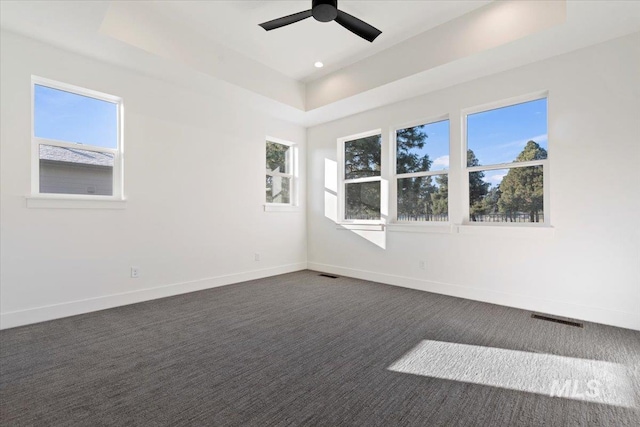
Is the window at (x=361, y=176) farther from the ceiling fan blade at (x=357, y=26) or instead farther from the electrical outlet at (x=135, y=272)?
the electrical outlet at (x=135, y=272)

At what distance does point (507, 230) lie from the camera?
344 centimetres

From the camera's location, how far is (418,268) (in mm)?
4211

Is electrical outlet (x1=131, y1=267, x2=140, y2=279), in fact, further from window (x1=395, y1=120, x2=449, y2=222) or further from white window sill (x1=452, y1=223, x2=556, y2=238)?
white window sill (x1=452, y1=223, x2=556, y2=238)

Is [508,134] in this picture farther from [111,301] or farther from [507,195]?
[111,301]

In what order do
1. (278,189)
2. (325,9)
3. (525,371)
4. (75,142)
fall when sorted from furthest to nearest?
Answer: (278,189)
(75,142)
(325,9)
(525,371)

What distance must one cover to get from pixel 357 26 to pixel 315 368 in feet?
10.0

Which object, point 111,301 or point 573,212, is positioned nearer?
point 573,212

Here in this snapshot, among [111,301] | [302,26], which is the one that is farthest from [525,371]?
[111,301]

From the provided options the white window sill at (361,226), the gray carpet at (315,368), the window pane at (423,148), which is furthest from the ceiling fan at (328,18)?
the gray carpet at (315,368)

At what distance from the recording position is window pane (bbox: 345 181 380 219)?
486 cm

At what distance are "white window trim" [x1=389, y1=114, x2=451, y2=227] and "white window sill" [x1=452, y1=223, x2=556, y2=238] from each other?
0.22m

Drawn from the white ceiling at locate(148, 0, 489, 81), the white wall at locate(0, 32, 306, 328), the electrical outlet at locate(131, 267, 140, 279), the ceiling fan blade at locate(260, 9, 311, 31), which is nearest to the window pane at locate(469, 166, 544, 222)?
the white ceiling at locate(148, 0, 489, 81)

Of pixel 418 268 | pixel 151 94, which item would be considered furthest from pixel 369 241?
pixel 151 94

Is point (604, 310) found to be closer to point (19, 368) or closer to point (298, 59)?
point (298, 59)
